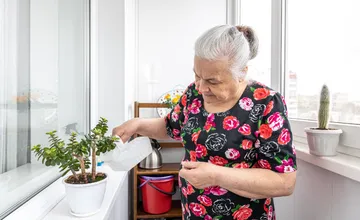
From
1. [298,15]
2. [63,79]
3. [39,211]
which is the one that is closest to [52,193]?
[39,211]

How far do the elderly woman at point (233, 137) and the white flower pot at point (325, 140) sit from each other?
0.68ft

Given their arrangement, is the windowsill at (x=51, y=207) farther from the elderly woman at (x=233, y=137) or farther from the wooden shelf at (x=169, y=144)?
the wooden shelf at (x=169, y=144)

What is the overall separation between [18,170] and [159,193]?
1373 millimetres

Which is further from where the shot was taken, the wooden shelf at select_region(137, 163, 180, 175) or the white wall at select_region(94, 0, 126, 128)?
the wooden shelf at select_region(137, 163, 180, 175)

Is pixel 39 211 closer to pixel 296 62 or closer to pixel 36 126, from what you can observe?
pixel 36 126

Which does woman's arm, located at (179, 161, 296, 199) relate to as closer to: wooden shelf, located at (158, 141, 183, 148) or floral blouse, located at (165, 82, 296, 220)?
floral blouse, located at (165, 82, 296, 220)

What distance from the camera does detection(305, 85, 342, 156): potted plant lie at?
935 mm

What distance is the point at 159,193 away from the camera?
2.01m

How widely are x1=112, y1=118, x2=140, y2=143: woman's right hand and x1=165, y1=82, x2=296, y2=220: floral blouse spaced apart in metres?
0.25

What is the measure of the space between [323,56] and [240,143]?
2.08 ft

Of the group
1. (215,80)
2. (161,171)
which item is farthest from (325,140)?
(161,171)

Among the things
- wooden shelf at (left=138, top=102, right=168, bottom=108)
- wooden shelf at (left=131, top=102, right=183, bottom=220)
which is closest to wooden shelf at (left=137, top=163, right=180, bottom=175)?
wooden shelf at (left=131, top=102, right=183, bottom=220)

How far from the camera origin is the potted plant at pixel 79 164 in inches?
27.3

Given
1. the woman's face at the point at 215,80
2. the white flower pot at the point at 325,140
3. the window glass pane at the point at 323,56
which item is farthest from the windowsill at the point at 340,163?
the woman's face at the point at 215,80
